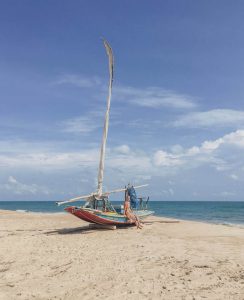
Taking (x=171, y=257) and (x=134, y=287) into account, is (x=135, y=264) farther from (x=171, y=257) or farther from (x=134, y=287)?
(x=134, y=287)

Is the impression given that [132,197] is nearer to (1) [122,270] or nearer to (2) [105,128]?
(2) [105,128]

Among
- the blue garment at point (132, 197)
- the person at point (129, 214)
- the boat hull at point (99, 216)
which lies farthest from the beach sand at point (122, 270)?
the blue garment at point (132, 197)

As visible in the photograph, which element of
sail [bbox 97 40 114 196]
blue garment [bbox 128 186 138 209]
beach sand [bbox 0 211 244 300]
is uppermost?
sail [bbox 97 40 114 196]

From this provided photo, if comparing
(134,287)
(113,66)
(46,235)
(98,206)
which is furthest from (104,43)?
(134,287)

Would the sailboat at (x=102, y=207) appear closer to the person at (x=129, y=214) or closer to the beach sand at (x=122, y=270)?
the person at (x=129, y=214)

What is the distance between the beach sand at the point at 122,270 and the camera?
1123 centimetres

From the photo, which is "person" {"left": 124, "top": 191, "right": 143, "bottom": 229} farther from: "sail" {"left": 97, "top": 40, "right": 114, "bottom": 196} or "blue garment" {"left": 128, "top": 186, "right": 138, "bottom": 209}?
"sail" {"left": 97, "top": 40, "right": 114, "bottom": 196}

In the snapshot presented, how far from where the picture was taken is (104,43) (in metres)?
32.2

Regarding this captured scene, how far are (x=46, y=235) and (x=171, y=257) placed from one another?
12.3m

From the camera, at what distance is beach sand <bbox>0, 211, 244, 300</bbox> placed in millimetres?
11227

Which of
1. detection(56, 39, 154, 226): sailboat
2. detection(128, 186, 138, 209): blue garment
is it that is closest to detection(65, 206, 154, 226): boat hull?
detection(56, 39, 154, 226): sailboat

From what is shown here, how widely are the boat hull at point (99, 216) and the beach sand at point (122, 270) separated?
4.57 metres

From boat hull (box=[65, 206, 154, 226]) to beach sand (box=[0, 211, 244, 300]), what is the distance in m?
4.57

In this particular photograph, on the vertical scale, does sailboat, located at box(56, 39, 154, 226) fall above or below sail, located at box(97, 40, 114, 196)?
below
